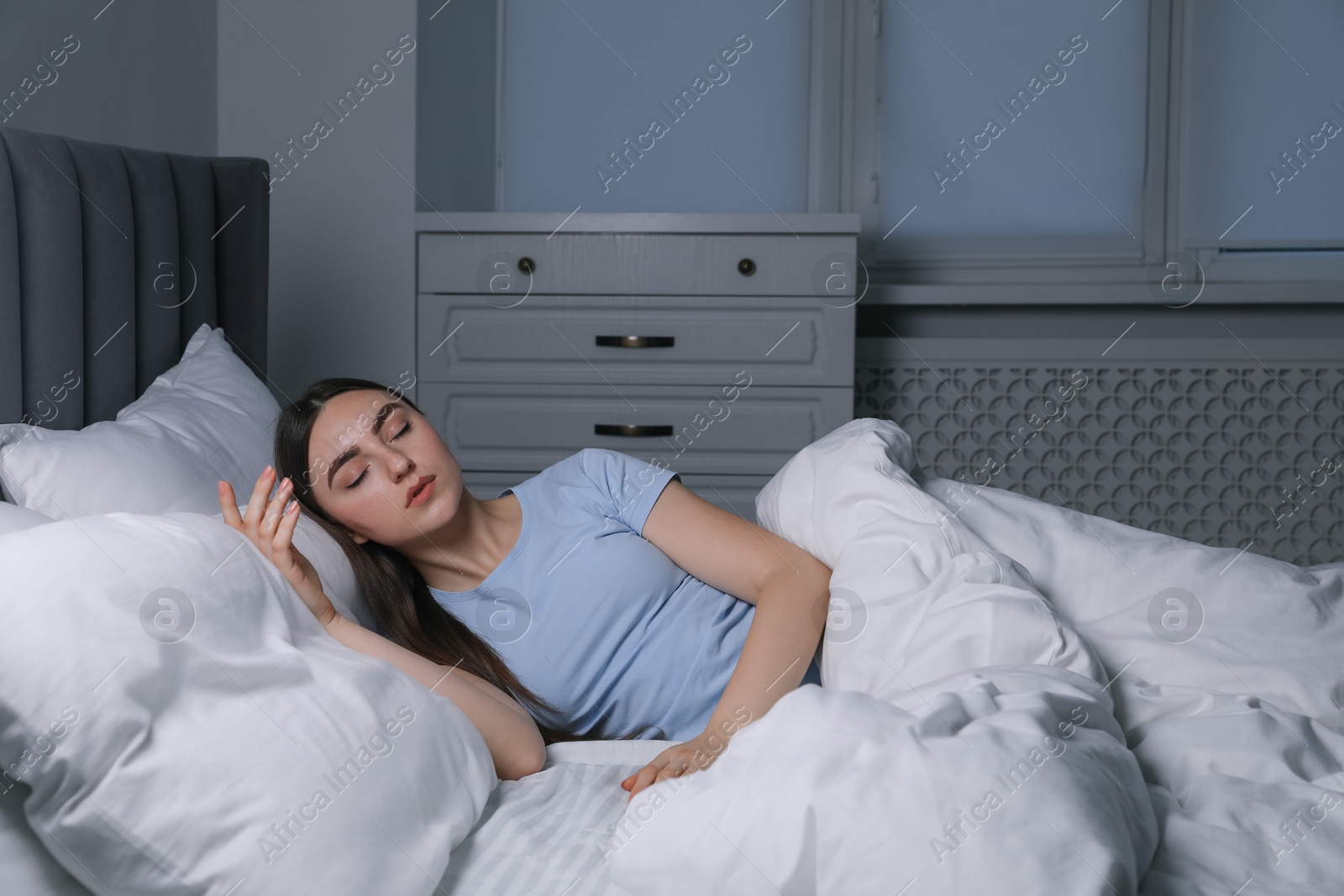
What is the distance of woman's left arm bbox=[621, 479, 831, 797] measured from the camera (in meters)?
0.91

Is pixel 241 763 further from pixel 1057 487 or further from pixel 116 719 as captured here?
pixel 1057 487

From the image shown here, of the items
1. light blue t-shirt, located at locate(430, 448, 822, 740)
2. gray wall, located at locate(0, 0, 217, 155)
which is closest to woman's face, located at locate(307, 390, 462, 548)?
light blue t-shirt, located at locate(430, 448, 822, 740)

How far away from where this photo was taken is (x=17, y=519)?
763mm

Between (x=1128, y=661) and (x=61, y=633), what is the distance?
89 cm

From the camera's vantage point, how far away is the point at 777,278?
85.2 inches

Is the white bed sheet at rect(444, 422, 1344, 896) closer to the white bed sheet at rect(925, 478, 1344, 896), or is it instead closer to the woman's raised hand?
the white bed sheet at rect(925, 478, 1344, 896)

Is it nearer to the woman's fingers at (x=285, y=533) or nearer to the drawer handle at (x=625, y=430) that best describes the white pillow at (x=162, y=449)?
the woman's fingers at (x=285, y=533)

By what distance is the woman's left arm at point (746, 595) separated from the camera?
0.91 metres

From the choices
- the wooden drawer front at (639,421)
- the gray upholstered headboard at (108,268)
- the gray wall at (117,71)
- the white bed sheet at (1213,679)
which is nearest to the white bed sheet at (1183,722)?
the white bed sheet at (1213,679)

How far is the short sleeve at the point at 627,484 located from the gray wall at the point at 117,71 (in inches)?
40.9

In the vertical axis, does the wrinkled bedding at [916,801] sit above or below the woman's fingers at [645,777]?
above

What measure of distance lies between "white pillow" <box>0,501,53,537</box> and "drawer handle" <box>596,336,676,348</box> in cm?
146

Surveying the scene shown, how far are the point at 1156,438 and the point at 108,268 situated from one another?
7.58 feet

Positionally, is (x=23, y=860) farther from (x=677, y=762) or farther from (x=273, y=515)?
(x=677, y=762)
